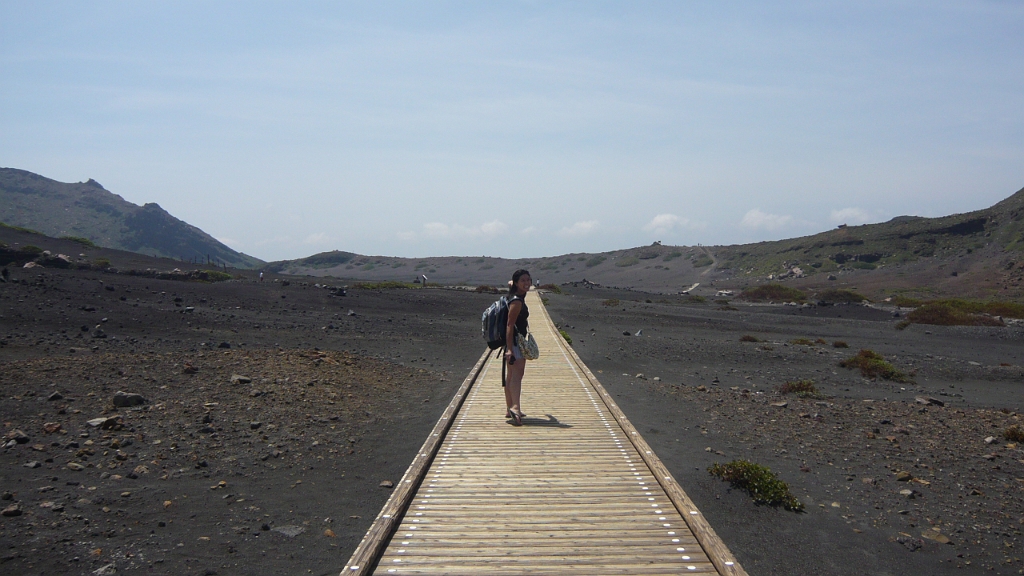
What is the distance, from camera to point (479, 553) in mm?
4957

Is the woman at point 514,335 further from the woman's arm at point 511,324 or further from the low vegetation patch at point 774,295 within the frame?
the low vegetation patch at point 774,295

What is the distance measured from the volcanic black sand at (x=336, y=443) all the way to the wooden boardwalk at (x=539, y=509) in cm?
63

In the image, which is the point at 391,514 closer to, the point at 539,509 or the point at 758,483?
the point at 539,509

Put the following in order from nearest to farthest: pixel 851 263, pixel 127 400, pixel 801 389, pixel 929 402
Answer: pixel 127 400
pixel 929 402
pixel 801 389
pixel 851 263

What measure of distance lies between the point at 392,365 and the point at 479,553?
34.2 feet

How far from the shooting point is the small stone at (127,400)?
8.89 m

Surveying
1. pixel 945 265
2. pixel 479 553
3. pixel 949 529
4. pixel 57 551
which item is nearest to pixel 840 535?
pixel 949 529

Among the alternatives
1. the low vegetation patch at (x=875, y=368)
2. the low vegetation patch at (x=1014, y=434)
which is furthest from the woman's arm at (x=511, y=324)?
the low vegetation patch at (x=875, y=368)

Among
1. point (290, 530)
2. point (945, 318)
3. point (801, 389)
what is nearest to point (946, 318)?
point (945, 318)

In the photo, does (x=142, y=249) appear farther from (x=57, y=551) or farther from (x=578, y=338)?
(x=57, y=551)

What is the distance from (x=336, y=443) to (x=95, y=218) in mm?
114542

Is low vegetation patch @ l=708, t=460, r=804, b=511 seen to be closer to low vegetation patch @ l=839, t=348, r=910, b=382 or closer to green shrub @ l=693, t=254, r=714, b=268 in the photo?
low vegetation patch @ l=839, t=348, r=910, b=382

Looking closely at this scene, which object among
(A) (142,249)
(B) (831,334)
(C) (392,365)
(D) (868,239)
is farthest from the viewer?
(A) (142,249)

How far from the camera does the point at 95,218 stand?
10438 cm
